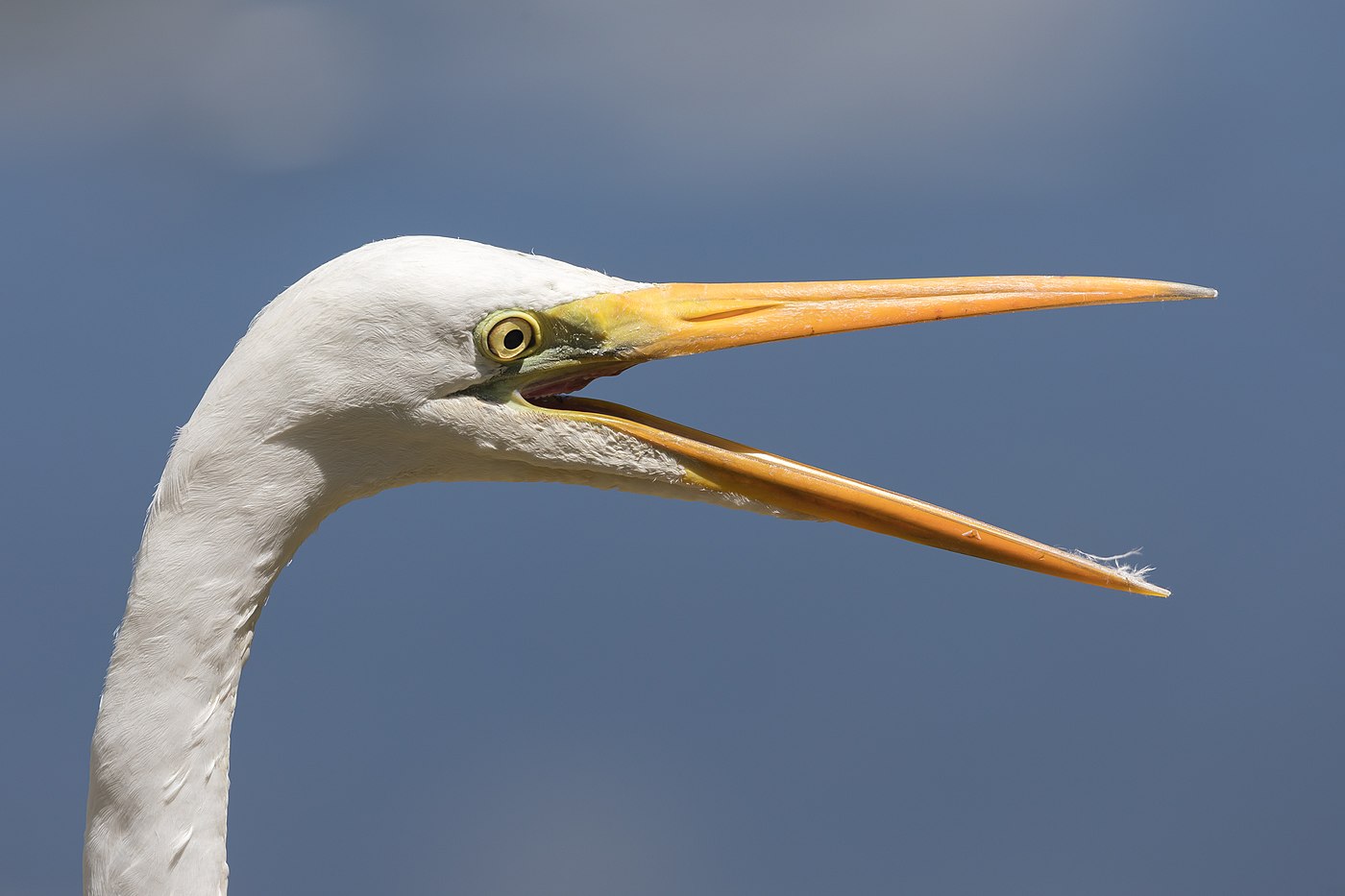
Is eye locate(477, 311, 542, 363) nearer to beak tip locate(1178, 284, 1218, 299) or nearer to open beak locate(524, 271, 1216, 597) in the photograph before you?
open beak locate(524, 271, 1216, 597)

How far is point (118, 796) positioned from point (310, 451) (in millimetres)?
607

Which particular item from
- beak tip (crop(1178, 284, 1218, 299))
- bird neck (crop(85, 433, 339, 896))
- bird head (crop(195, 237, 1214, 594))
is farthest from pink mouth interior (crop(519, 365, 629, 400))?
beak tip (crop(1178, 284, 1218, 299))

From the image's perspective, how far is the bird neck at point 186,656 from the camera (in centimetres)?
187

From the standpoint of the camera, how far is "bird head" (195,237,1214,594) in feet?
5.95

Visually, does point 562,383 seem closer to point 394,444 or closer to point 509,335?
point 509,335

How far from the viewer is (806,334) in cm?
199

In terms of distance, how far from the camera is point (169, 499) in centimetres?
187

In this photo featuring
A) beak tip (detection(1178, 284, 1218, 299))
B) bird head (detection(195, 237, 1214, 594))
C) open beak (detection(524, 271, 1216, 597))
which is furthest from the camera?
beak tip (detection(1178, 284, 1218, 299))

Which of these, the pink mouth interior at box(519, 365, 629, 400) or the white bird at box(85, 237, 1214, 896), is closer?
the white bird at box(85, 237, 1214, 896)

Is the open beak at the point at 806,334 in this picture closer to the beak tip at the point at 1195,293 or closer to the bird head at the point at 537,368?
the bird head at the point at 537,368

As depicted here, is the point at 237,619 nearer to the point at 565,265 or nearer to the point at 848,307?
the point at 565,265

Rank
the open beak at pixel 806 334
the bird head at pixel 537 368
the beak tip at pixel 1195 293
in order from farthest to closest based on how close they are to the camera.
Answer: the beak tip at pixel 1195 293, the open beak at pixel 806 334, the bird head at pixel 537 368

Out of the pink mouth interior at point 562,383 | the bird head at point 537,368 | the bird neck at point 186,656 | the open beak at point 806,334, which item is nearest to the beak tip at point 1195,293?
the bird head at point 537,368

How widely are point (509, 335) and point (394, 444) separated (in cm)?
25
